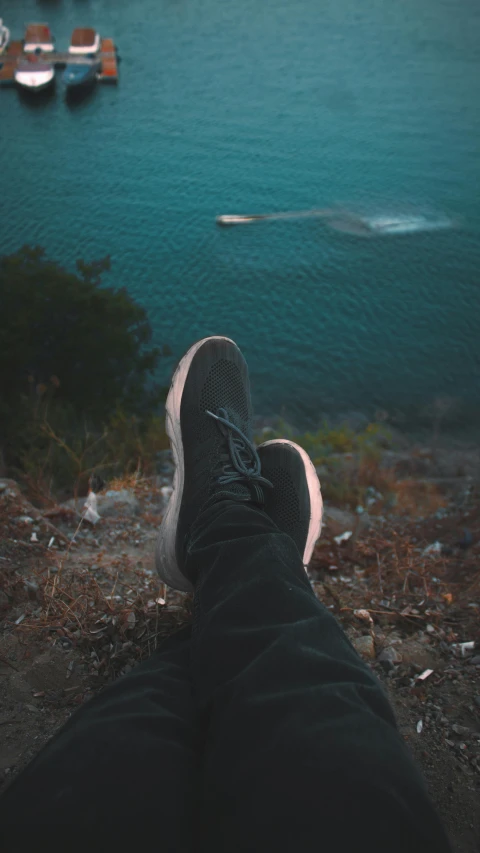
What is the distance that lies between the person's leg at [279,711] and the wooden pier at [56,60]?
55.6ft

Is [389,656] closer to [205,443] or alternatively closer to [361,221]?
[205,443]

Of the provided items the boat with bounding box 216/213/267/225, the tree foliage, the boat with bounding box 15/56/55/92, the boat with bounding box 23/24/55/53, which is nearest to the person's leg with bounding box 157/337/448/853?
the tree foliage

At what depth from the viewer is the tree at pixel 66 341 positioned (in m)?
7.00

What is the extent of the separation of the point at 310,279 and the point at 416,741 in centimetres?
1001

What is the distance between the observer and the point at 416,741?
1.35 m

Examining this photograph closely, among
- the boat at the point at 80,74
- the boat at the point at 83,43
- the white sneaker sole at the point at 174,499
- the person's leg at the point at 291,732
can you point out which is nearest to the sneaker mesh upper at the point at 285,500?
the white sneaker sole at the point at 174,499

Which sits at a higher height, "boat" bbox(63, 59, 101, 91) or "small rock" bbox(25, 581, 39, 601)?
"boat" bbox(63, 59, 101, 91)

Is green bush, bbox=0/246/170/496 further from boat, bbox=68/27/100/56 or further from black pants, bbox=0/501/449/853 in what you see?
boat, bbox=68/27/100/56

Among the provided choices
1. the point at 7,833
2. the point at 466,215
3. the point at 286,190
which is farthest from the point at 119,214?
the point at 7,833

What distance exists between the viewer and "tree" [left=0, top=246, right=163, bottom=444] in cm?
700

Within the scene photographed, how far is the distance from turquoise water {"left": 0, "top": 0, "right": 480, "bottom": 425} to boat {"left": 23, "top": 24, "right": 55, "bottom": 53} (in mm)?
1443

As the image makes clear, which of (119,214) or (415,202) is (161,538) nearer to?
(119,214)

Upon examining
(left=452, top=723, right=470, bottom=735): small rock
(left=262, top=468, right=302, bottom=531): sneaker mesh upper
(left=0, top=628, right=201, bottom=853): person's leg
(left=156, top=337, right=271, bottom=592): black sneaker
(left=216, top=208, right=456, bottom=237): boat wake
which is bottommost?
(left=216, top=208, right=456, bottom=237): boat wake

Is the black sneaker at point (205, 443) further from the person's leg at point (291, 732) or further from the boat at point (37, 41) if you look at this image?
the boat at point (37, 41)
